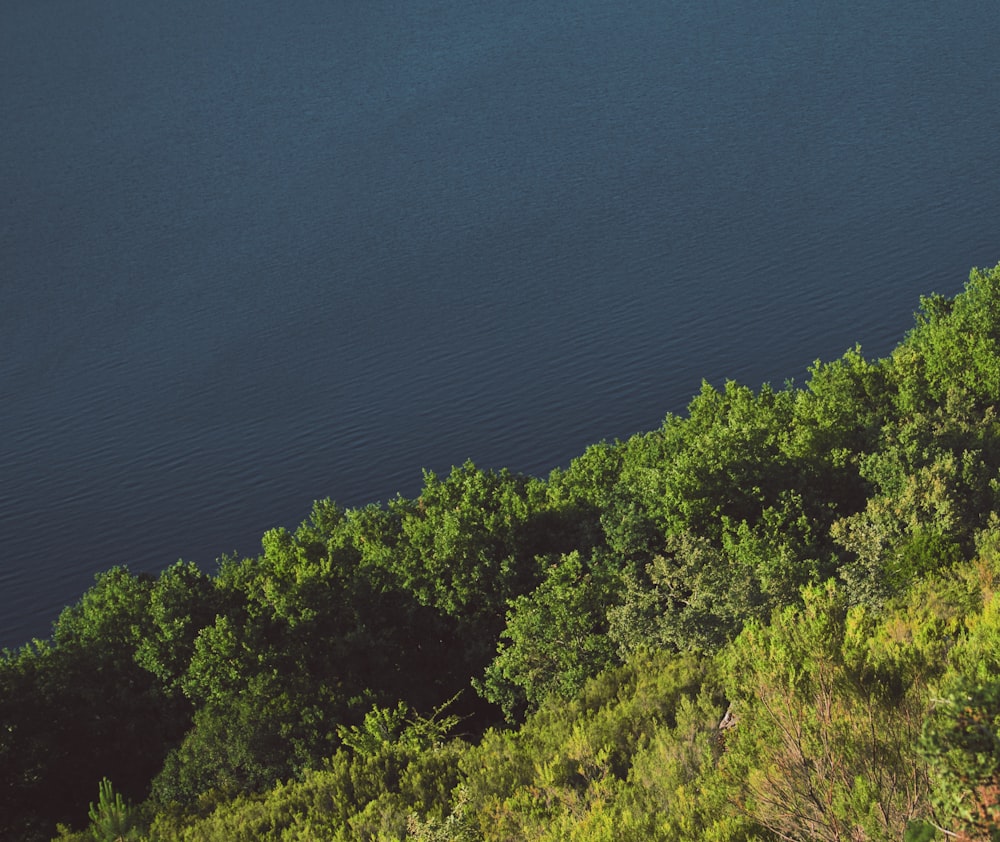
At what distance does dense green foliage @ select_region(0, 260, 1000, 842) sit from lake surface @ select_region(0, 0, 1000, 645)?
2436 cm

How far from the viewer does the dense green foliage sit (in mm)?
18203

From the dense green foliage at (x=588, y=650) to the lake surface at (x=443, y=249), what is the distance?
24.4m

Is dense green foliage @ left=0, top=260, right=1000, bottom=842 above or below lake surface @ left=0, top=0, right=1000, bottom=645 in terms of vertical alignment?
below

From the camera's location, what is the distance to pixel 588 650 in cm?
3559

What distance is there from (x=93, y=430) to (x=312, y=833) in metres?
59.8

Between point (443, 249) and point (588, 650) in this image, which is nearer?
point (588, 650)

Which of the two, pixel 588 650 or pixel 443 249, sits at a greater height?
pixel 443 249

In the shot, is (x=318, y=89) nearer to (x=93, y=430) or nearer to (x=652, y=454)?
(x=93, y=430)

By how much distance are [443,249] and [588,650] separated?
66419 millimetres

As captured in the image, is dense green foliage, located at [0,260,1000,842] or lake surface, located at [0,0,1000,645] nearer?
dense green foliage, located at [0,260,1000,842]

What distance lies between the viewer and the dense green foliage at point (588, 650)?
18203mm

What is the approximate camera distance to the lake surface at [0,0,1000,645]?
73.7 m

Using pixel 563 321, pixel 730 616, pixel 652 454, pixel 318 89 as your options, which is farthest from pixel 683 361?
pixel 318 89

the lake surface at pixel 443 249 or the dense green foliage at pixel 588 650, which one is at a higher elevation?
the lake surface at pixel 443 249
